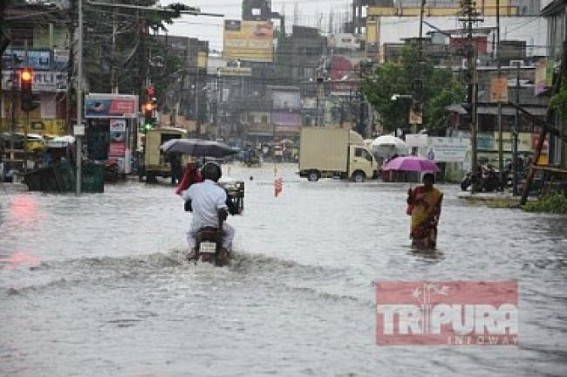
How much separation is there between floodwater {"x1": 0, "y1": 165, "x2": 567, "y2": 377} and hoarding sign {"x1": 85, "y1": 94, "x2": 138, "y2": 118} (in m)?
25.8

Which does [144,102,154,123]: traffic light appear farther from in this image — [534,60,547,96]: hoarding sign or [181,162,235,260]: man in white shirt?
[181,162,235,260]: man in white shirt

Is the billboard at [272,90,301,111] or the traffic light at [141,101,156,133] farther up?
the billboard at [272,90,301,111]

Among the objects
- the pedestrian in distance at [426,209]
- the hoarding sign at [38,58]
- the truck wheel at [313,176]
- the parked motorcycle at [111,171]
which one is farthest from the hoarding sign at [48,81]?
the pedestrian in distance at [426,209]

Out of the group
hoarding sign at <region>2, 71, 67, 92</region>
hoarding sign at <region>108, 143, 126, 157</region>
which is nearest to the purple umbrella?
hoarding sign at <region>108, 143, 126, 157</region>

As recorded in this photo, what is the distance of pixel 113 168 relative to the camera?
56.4m

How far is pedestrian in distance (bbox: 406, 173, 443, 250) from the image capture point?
866 inches

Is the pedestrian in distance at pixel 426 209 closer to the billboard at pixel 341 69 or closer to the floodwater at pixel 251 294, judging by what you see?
the floodwater at pixel 251 294

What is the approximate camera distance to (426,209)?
22.1 metres

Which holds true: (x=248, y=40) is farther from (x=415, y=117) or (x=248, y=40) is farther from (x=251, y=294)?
(x=251, y=294)

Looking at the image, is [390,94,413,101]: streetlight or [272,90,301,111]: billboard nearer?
[390,94,413,101]: streetlight

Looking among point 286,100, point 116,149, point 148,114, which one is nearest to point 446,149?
point 116,149

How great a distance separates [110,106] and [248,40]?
8500cm

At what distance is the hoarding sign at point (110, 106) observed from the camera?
57784 millimetres

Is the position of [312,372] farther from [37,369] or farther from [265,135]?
[265,135]
